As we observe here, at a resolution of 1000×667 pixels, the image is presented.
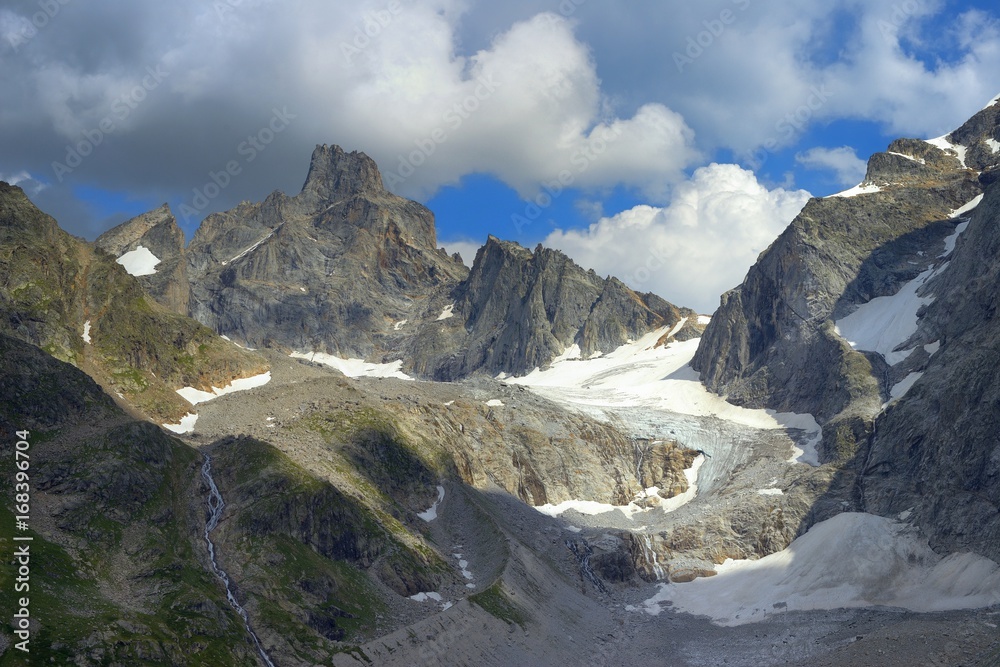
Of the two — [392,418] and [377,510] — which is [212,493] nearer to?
[377,510]

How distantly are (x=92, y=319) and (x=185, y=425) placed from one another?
2172cm

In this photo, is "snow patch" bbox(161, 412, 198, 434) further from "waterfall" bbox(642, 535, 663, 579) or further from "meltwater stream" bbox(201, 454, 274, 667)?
"waterfall" bbox(642, 535, 663, 579)

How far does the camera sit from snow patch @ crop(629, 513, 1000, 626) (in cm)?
9712

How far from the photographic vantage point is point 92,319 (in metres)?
128

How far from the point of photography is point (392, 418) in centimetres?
13325

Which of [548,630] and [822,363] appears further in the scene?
[822,363]

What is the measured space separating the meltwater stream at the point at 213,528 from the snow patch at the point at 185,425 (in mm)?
14524

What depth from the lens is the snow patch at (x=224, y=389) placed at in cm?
13475

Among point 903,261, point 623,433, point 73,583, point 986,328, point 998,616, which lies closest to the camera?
point 73,583

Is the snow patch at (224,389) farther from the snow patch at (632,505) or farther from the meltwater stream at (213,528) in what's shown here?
the snow patch at (632,505)

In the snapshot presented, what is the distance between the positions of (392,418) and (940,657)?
79023 mm

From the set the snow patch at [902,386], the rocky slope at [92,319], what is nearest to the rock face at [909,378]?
the snow patch at [902,386]

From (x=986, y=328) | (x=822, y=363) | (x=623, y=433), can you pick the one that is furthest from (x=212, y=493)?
(x=822, y=363)

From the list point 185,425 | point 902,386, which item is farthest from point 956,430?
point 185,425
